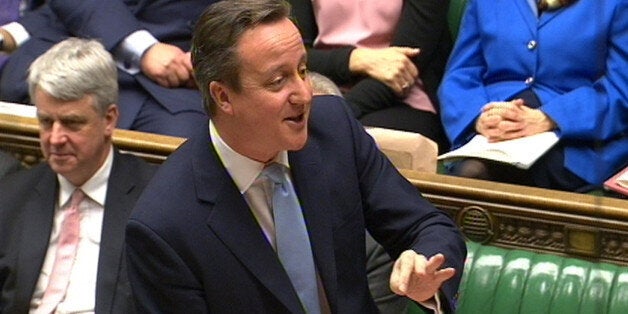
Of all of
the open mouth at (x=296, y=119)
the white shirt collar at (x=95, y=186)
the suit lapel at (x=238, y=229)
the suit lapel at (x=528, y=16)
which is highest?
the open mouth at (x=296, y=119)


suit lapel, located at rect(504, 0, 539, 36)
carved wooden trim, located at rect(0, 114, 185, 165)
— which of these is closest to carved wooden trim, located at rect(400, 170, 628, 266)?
suit lapel, located at rect(504, 0, 539, 36)

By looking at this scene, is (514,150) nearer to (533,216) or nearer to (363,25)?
(533,216)

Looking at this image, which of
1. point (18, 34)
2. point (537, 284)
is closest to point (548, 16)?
point (537, 284)

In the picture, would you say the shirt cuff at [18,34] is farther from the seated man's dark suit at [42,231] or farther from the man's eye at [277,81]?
the man's eye at [277,81]

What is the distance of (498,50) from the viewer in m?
2.89

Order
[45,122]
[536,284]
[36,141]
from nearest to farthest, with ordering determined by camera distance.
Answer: [536,284], [45,122], [36,141]

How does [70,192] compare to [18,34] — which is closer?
[70,192]

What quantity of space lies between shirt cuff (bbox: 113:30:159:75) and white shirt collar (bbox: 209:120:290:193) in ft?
4.33

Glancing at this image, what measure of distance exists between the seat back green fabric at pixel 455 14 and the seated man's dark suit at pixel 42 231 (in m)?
0.92

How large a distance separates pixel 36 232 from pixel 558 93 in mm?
1163

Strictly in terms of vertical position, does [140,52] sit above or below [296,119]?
below

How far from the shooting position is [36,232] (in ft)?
8.45

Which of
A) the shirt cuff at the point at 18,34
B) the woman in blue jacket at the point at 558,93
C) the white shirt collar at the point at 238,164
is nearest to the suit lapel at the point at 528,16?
the woman in blue jacket at the point at 558,93

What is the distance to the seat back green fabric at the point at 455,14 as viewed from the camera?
315cm
